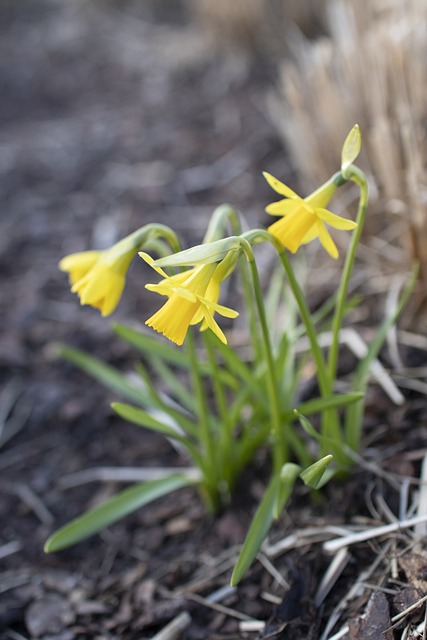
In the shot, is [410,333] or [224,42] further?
[224,42]

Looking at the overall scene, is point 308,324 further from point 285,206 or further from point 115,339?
point 115,339

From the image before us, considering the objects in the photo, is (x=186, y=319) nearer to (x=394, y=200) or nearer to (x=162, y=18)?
(x=394, y=200)

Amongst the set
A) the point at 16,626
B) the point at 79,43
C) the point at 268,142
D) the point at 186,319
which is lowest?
the point at 16,626

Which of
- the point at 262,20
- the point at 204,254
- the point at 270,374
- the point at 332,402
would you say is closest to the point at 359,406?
the point at 332,402

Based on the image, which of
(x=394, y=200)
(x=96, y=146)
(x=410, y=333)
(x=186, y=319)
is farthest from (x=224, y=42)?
(x=186, y=319)

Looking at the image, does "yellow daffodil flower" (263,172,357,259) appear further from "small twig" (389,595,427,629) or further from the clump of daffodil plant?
"small twig" (389,595,427,629)

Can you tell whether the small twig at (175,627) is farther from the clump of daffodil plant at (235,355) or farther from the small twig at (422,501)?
the small twig at (422,501)
